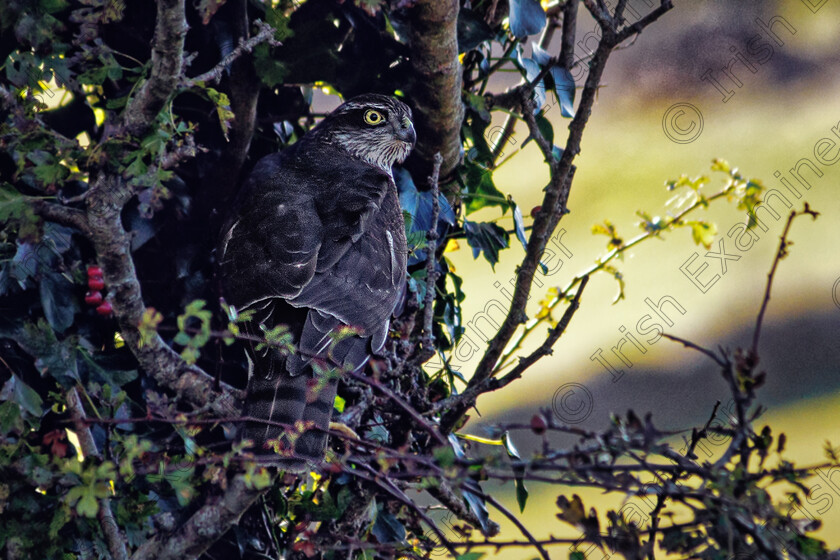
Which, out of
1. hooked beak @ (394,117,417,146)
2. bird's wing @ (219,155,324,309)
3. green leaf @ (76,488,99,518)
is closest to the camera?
green leaf @ (76,488,99,518)

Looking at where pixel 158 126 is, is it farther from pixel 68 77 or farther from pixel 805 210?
pixel 805 210

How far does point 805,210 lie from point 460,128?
128cm

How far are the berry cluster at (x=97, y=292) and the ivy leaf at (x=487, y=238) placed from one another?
1.09m

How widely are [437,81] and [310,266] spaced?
68cm

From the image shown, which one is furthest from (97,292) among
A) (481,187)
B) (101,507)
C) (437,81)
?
(481,187)

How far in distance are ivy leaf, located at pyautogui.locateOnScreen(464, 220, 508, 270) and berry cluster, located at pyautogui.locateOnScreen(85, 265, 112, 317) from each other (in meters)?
1.09

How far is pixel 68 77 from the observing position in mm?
2021

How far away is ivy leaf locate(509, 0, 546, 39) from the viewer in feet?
7.72

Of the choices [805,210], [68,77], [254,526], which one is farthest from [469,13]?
[254,526]

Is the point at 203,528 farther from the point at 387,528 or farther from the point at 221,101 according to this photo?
the point at 221,101

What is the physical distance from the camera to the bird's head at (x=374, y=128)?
249 cm

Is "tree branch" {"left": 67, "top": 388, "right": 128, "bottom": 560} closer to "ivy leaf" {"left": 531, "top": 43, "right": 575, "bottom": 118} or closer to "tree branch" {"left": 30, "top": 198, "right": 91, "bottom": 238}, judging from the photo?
"tree branch" {"left": 30, "top": 198, "right": 91, "bottom": 238}

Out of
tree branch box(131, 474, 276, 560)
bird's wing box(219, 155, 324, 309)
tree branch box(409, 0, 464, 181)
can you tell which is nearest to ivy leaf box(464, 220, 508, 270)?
tree branch box(409, 0, 464, 181)

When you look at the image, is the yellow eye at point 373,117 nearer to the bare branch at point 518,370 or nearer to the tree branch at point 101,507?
the bare branch at point 518,370
